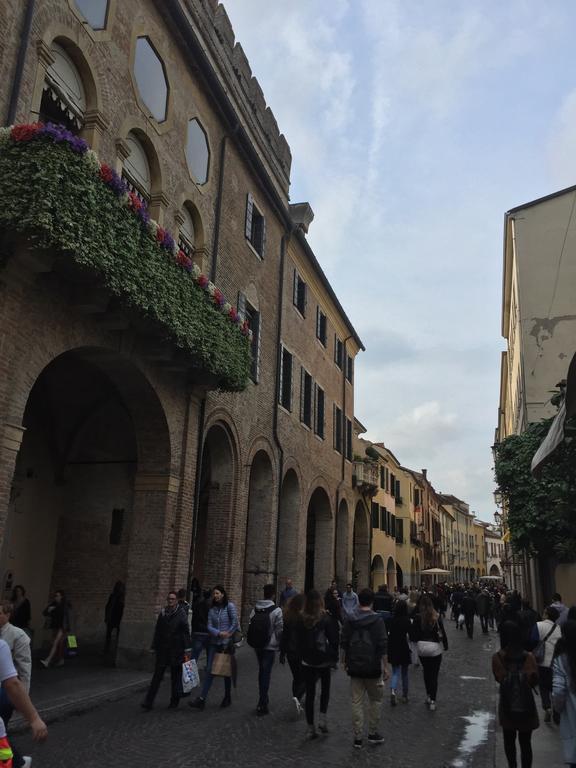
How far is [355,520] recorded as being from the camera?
98.3 ft

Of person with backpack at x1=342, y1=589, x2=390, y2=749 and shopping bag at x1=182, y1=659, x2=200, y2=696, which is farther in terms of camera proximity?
shopping bag at x1=182, y1=659, x2=200, y2=696

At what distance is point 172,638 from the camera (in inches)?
336

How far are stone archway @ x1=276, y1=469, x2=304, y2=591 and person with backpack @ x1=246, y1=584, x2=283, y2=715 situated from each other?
34.0 feet

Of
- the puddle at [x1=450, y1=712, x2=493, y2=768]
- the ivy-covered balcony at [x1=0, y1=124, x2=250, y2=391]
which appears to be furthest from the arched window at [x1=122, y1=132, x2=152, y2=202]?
the puddle at [x1=450, y1=712, x2=493, y2=768]

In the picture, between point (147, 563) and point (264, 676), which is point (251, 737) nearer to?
point (264, 676)

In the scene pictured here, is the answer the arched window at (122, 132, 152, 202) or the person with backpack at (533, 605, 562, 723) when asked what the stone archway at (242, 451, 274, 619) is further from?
the person with backpack at (533, 605, 562, 723)

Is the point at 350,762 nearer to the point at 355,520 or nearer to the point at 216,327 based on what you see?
the point at 216,327

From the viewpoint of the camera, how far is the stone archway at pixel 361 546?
2948cm

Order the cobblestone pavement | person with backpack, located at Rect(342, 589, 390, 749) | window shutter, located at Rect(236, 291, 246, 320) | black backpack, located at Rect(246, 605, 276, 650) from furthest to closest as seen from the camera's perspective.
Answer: window shutter, located at Rect(236, 291, 246, 320)
black backpack, located at Rect(246, 605, 276, 650)
person with backpack, located at Rect(342, 589, 390, 749)
the cobblestone pavement

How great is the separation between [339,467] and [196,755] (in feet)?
65.9

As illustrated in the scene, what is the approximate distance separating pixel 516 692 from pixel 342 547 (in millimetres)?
21238

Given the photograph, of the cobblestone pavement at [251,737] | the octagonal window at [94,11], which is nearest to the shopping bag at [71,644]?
the cobblestone pavement at [251,737]

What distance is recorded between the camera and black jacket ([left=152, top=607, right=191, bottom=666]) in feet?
27.8

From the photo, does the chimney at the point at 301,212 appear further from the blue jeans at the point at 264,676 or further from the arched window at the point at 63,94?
the blue jeans at the point at 264,676
